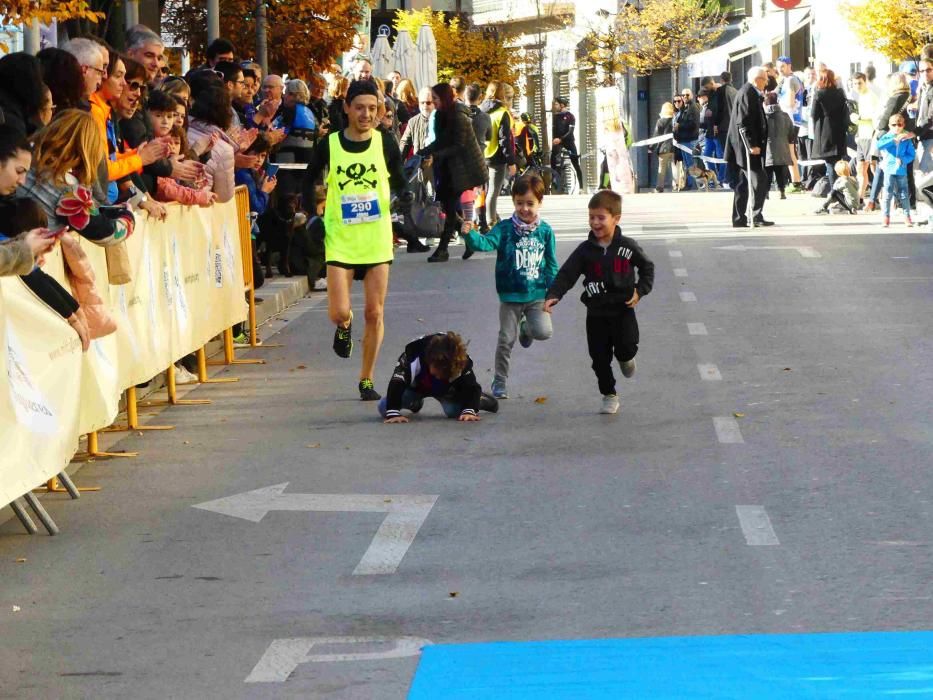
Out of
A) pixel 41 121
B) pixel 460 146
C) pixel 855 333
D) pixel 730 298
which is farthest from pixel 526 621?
pixel 460 146

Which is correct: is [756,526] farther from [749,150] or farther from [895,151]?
[895,151]

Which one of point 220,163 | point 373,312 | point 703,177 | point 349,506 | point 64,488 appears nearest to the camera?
point 349,506

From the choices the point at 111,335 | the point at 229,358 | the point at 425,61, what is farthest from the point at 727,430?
the point at 425,61

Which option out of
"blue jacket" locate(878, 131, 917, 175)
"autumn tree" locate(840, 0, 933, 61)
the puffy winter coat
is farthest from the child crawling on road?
"autumn tree" locate(840, 0, 933, 61)

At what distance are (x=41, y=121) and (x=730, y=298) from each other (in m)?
8.76

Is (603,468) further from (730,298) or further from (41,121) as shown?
(730,298)

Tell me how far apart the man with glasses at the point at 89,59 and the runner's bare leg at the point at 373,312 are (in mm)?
2017

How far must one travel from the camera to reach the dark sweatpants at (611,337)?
37.3 feet

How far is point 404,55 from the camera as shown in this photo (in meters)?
36.3

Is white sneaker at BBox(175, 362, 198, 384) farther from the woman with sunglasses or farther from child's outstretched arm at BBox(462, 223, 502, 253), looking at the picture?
child's outstretched arm at BBox(462, 223, 502, 253)

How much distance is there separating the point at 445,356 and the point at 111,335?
6.31ft

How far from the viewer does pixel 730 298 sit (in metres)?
17.5

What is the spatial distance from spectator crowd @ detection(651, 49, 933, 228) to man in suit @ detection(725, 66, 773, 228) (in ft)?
0.04

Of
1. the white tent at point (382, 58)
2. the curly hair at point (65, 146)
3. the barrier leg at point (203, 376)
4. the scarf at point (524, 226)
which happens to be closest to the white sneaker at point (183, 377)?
the barrier leg at point (203, 376)
